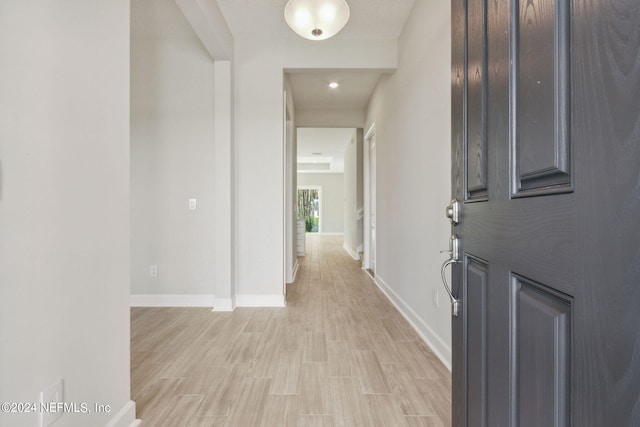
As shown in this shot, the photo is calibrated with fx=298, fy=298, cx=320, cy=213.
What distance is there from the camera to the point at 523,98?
0.55 m

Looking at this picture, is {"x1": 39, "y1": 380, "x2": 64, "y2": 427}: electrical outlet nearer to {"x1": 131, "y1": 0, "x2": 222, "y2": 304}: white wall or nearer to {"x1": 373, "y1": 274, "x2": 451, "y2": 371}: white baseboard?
{"x1": 373, "y1": 274, "x2": 451, "y2": 371}: white baseboard

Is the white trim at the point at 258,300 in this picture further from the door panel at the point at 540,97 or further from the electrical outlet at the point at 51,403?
the door panel at the point at 540,97

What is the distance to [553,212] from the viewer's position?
0.47 meters

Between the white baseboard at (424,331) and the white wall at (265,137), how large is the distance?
1150mm

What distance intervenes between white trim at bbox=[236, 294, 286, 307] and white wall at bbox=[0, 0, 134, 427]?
5.50 feet

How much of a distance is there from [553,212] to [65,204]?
1.26 meters

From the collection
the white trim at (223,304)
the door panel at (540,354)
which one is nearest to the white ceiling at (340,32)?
the white trim at (223,304)

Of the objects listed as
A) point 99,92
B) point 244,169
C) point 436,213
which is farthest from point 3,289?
point 244,169

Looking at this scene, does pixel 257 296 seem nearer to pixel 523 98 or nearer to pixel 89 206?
pixel 89 206

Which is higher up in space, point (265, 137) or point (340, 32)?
point (340, 32)

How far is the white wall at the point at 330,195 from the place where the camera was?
39.4 ft

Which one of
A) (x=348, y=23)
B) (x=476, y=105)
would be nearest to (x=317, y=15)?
(x=348, y=23)

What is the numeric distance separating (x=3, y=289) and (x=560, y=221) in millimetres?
1219

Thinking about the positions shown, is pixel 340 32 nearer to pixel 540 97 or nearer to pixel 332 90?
pixel 332 90
